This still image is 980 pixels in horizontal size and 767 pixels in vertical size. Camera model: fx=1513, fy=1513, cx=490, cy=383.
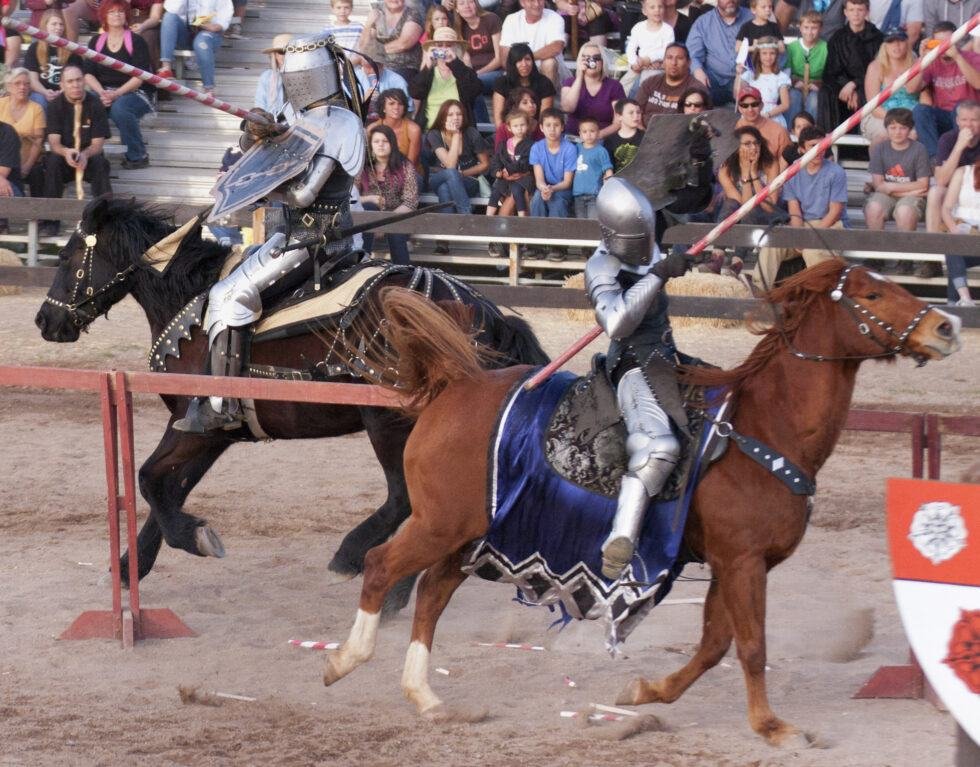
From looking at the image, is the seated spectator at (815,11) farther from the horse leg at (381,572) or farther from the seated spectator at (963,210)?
the horse leg at (381,572)

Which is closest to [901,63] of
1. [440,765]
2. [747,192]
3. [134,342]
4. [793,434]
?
[747,192]

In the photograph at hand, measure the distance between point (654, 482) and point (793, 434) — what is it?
0.54 meters

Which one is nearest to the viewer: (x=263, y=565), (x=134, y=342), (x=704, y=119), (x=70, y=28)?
(x=704, y=119)

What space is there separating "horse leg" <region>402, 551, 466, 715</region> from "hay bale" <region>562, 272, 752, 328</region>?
7.34 metres

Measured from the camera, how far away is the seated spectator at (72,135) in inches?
579

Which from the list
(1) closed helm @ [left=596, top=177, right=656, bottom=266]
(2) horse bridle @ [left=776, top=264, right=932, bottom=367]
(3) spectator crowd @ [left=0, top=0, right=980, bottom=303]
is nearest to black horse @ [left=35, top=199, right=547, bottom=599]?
(1) closed helm @ [left=596, top=177, right=656, bottom=266]

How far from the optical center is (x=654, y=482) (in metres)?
5.23

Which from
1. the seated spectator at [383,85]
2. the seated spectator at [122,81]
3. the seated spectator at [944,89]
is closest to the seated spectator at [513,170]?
the seated spectator at [383,85]

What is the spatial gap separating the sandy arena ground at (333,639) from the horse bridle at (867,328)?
4.33ft

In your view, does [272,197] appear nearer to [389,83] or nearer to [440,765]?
[440,765]

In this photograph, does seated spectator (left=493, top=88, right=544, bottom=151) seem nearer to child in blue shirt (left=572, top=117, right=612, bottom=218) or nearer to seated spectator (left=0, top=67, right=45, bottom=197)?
child in blue shirt (left=572, top=117, right=612, bottom=218)

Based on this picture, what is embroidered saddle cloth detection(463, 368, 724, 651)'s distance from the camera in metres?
5.39

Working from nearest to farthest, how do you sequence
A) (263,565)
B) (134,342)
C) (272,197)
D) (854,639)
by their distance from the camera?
(854,639)
(272,197)
(263,565)
(134,342)

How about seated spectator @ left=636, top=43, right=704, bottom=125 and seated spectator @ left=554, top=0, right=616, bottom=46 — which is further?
seated spectator @ left=554, top=0, right=616, bottom=46
